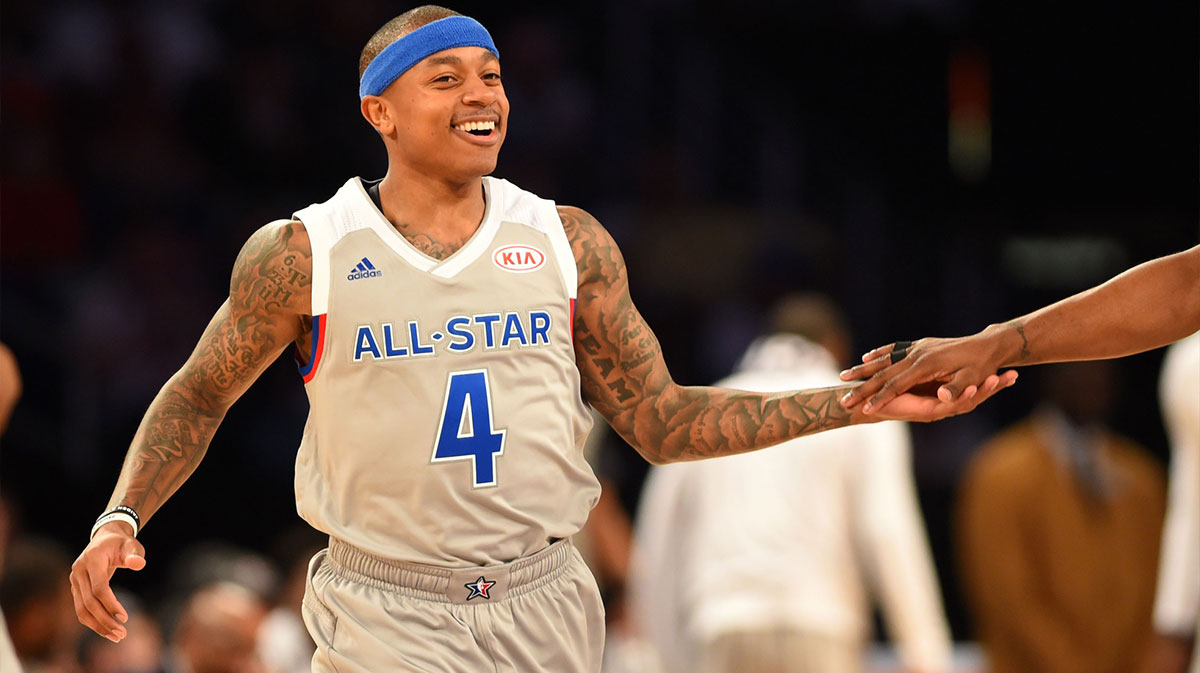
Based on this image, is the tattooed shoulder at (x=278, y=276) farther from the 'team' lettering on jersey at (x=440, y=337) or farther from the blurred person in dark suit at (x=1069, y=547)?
the blurred person in dark suit at (x=1069, y=547)

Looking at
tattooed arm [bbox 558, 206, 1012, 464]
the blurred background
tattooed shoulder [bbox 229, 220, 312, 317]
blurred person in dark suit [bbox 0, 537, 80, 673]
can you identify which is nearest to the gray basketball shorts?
tattooed arm [bbox 558, 206, 1012, 464]

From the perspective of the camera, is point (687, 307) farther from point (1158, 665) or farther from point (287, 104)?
point (1158, 665)

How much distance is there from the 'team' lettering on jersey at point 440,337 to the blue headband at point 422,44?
63 cm

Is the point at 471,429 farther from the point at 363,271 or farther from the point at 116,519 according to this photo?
the point at 116,519

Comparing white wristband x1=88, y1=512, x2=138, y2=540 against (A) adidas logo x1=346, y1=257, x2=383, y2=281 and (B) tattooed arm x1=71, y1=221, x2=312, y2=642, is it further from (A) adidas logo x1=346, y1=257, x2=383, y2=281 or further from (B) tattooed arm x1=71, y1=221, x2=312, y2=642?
(A) adidas logo x1=346, y1=257, x2=383, y2=281

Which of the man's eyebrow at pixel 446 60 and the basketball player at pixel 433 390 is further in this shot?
the man's eyebrow at pixel 446 60

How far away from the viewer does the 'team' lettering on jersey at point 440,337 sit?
3.95 meters

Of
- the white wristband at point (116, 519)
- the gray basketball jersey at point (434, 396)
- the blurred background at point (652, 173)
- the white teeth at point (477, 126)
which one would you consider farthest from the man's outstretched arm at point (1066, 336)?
the blurred background at point (652, 173)

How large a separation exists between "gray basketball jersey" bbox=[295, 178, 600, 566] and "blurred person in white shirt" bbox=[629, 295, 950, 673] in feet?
10.5

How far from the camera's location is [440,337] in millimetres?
3959

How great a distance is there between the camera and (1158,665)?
5.85 m

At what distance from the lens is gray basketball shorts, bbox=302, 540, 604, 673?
3.90 meters

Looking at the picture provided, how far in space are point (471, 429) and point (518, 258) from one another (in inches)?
17.3

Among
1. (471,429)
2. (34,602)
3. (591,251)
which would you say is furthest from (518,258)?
(34,602)
